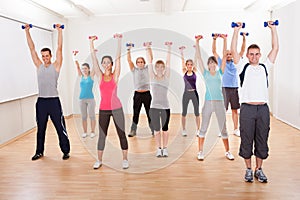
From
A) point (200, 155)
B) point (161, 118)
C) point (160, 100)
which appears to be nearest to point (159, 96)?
point (160, 100)

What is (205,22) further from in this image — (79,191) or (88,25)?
(79,191)

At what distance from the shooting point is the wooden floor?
8.85 ft

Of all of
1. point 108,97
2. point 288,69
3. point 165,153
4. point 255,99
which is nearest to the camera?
point 255,99

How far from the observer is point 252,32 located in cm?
652

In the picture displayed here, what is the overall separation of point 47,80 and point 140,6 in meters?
3.00

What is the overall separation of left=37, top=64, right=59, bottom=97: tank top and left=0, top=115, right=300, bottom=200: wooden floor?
87cm

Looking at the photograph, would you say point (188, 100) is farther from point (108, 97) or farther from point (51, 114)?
point (51, 114)

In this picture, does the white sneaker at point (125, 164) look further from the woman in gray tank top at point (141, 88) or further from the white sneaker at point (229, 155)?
the woman in gray tank top at point (141, 88)

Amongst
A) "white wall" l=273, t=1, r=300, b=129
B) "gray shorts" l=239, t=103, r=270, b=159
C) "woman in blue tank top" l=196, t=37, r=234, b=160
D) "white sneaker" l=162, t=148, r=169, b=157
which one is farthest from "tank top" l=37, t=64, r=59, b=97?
"white wall" l=273, t=1, r=300, b=129

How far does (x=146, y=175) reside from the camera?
315cm

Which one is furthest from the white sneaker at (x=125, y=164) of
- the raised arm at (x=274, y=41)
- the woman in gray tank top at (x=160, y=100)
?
the raised arm at (x=274, y=41)

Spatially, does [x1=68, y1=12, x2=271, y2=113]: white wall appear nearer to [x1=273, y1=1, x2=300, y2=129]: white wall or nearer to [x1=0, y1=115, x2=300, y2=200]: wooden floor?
[x1=273, y1=1, x2=300, y2=129]: white wall

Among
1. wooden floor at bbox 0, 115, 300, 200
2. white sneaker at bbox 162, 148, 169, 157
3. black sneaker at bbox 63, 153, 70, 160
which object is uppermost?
white sneaker at bbox 162, 148, 169, 157

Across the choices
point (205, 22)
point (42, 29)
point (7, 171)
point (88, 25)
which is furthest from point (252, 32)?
point (7, 171)
